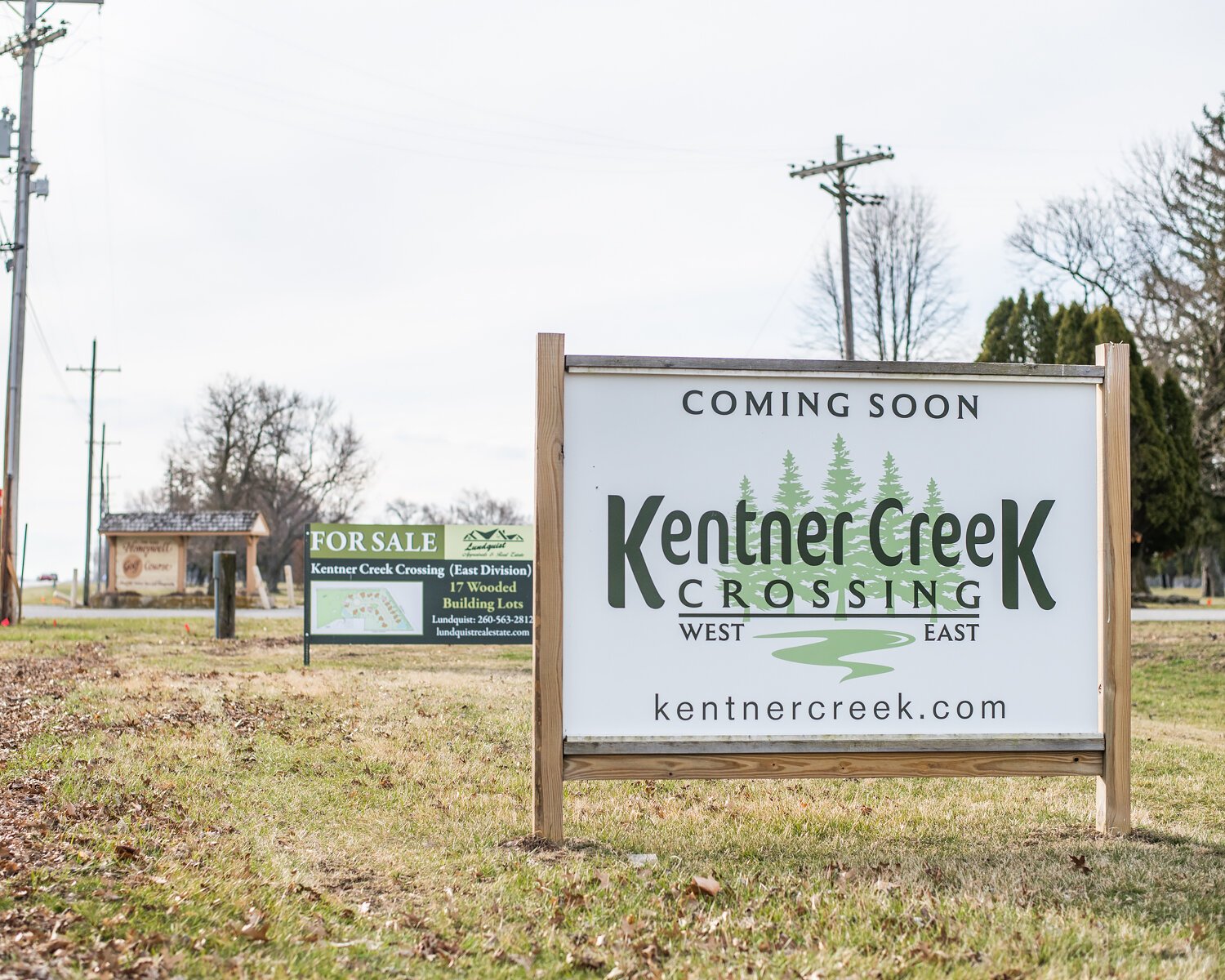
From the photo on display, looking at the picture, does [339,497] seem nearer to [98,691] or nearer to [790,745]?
[98,691]

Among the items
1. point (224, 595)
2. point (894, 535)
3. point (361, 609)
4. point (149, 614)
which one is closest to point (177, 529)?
point (149, 614)

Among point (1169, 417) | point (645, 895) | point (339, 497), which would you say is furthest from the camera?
point (339, 497)

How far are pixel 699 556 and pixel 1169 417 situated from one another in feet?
108

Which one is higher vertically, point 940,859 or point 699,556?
point 699,556

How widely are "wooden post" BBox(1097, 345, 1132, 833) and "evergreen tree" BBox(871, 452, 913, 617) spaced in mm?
1074

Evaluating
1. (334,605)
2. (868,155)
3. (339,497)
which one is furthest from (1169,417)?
(339,497)

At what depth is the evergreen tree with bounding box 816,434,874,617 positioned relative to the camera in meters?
6.14

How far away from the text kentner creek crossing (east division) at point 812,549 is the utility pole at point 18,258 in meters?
20.5

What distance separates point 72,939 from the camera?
4.14m

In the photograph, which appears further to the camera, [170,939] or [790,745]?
[790,745]

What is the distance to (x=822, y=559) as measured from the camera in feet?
20.2

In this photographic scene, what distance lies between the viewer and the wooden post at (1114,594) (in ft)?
20.1

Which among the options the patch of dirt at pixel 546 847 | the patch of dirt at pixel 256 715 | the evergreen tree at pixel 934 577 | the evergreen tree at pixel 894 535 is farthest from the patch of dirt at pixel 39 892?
the evergreen tree at pixel 934 577

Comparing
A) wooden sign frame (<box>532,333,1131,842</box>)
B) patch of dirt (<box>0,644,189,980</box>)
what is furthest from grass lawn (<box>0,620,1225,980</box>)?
wooden sign frame (<box>532,333,1131,842</box>)
